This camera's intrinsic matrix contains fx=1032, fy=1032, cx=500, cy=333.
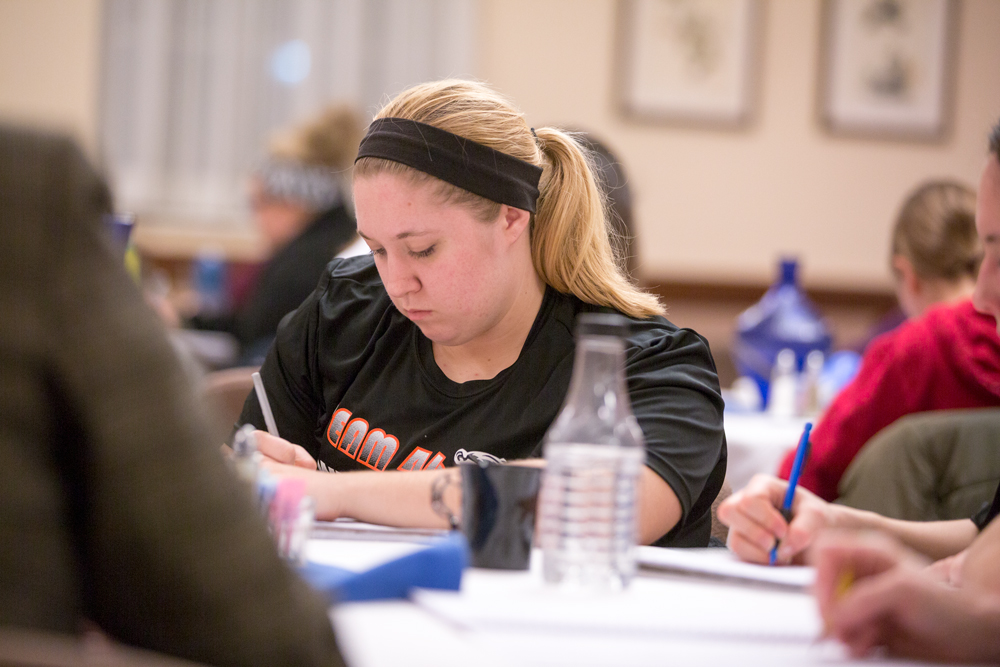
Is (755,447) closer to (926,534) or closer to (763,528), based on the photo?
(926,534)

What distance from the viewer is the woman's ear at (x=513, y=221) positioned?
148 cm

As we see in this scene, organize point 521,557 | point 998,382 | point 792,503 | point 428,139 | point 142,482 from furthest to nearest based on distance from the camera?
point 998,382
point 428,139
point 792,503
point 521,557
point 142,482

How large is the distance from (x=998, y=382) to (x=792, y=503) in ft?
4.26

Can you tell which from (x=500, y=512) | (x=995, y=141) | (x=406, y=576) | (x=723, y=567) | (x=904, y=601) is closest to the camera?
(x=904, y=601)

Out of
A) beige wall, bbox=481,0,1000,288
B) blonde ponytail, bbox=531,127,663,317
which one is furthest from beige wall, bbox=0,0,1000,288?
blonde ponytail, bbox=531,127,663,317

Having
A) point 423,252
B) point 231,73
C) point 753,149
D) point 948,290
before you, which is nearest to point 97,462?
point 423,252

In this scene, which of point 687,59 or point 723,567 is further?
point 687,59

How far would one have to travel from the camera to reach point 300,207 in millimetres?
4176

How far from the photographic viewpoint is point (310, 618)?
574 millimetres

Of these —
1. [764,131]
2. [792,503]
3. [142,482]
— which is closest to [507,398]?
[792,503]

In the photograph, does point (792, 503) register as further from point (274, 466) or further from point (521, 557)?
point (274, 466)

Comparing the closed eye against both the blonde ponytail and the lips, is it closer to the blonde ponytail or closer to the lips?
the lips

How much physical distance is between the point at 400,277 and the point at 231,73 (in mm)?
3661

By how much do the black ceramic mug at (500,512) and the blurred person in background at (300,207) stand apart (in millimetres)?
2978
